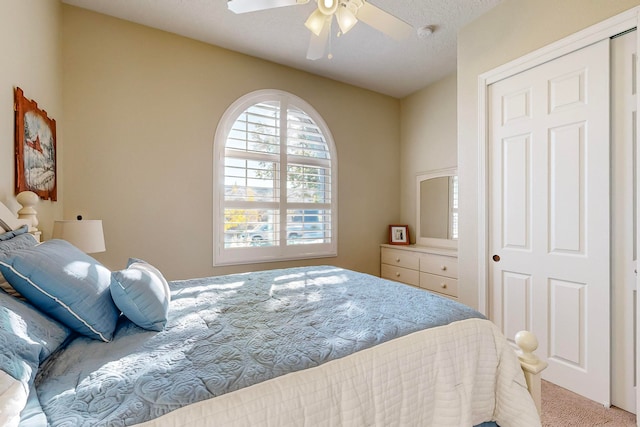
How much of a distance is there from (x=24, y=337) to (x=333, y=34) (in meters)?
3.01

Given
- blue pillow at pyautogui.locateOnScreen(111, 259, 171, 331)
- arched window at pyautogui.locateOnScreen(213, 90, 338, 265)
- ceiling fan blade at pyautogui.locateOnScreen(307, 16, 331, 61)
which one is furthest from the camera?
arched window at pyautogui.locateOnScreen(213, 90, 338, 265)

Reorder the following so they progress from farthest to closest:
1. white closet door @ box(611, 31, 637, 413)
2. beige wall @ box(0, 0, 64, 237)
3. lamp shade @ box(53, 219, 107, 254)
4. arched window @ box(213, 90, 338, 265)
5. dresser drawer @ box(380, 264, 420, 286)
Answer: dresser drawer @ box(380, 264, 420, 286) → arched window @ box(213, 90, 338, 265) → lamp shade @ box(53, 219, 107, 254) → white closet door @ box(611, 31, 637, 413) → beige wall @ box(0, 0, 64, 237)

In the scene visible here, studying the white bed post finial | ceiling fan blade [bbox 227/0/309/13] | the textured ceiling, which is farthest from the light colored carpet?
the textured ceiling

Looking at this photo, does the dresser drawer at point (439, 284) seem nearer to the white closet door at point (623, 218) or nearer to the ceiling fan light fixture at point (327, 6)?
the white closet door at point (623, 218)

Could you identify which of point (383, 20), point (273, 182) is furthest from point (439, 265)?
point (383, 20)

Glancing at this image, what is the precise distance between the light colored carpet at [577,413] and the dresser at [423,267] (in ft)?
4.08

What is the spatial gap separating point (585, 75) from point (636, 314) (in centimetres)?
145

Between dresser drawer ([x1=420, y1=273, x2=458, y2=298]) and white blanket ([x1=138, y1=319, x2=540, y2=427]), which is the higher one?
white blanket ([x1=138, y1=319, x2=540, y2=427])

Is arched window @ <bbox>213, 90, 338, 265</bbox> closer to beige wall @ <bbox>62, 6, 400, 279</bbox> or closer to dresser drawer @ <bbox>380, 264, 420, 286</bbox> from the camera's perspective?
beige wall @ <bbox>62, 6, 400, 279</bbox>

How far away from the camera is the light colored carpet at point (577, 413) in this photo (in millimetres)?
1700

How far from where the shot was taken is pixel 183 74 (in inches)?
114

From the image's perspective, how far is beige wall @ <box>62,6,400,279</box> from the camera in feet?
8.32

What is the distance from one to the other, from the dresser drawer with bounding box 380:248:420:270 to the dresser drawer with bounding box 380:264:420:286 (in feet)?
0.16

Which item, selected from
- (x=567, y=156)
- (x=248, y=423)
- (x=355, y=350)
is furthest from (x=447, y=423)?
(x=567, y=156)
